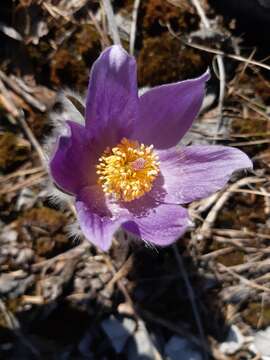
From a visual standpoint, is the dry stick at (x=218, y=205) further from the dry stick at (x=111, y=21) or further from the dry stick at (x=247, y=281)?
the dry stick at (x=111, y=21)

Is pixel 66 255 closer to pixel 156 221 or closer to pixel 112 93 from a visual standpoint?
pixel 156 221

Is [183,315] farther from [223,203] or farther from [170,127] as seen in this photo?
[170,127]

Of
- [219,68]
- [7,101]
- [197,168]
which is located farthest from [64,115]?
[219,68]

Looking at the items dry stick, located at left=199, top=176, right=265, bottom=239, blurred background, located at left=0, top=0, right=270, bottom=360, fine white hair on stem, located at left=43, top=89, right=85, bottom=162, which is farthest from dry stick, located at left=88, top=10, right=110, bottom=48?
dry stick, located at left=199, top=176, right=265, bottom=239

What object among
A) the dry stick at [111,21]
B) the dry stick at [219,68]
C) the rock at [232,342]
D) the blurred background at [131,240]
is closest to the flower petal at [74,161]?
the blurred background at [131,240]

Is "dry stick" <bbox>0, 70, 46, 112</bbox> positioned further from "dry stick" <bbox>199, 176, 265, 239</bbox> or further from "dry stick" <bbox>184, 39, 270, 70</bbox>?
"dry stick" <bbox>199, 176, 265, 239</bbox>

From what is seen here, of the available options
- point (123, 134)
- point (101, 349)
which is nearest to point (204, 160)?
point (123, 134)

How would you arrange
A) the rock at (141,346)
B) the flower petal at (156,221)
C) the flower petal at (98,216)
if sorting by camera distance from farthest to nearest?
the rock at (141,346) → the flower petal at (156,221) → the flower petal at (98,216)
